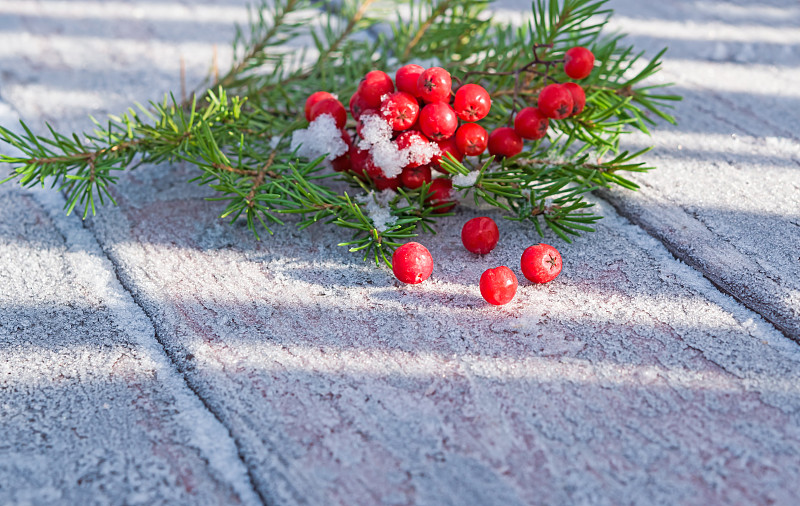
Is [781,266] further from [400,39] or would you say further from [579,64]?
[400,39]

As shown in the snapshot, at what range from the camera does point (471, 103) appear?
2.58ft

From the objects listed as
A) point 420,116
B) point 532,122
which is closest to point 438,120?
point 420,116

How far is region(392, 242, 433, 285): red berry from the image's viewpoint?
76cm

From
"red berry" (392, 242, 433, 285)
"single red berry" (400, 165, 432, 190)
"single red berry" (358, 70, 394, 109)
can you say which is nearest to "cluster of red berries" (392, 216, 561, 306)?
"red berry" (392, 242, 433, 285)

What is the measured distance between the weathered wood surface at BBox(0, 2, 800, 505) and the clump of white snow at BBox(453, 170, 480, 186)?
0.08m

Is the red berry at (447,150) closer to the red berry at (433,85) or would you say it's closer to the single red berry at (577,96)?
the red berry at (433,85)

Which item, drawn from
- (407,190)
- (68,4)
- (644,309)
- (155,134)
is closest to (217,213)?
(155,134)

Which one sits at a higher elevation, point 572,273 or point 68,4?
point 68,4

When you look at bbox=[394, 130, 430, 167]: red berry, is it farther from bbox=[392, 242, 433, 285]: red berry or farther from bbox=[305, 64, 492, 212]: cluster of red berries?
bbox=[392, 242, 433, 285]: red berry

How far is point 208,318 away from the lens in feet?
2.40

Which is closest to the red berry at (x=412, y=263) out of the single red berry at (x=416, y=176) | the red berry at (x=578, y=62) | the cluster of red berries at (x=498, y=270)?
the cluster of red berries at (x=498, y=270)

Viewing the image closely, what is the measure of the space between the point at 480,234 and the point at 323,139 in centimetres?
25

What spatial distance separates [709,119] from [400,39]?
1.89 feet

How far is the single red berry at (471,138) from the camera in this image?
0.80 meters
